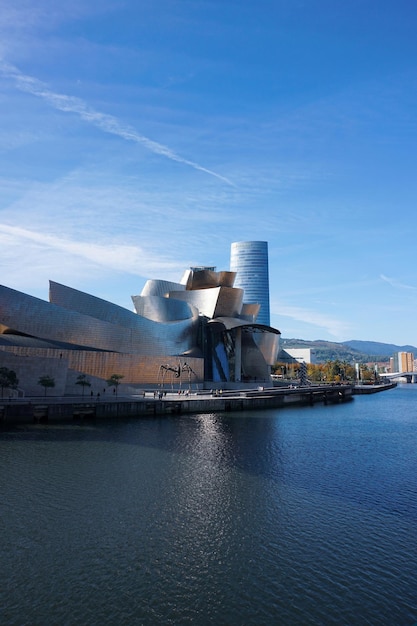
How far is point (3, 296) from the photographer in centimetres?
3650

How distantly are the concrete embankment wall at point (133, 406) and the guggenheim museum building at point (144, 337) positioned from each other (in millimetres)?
4670

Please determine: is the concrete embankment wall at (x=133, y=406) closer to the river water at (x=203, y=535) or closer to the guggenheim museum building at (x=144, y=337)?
the guggenheim museum building at (x=144, y=337)

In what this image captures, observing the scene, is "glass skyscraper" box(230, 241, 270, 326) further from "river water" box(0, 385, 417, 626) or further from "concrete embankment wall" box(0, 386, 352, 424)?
"river water" box(0, 385, 417, 626)

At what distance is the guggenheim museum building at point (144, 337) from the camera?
121 feet

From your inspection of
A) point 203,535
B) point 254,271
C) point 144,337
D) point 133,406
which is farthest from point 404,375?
point 203,535

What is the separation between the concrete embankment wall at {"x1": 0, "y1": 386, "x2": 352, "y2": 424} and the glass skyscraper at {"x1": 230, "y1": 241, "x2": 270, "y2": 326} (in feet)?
379

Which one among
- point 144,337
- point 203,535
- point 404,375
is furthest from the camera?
point 404,375

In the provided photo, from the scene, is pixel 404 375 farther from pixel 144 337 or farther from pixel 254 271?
pixel 144 337

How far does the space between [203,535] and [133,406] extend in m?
23.4

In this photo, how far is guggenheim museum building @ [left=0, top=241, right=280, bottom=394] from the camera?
36906mm

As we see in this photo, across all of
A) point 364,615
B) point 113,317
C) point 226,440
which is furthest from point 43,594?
point 113,317

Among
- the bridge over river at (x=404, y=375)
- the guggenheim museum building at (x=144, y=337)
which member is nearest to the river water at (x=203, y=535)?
the guggenheim museum building at (x=144, y=337)

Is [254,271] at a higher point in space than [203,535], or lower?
higher

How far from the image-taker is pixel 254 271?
170 meters
